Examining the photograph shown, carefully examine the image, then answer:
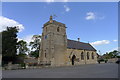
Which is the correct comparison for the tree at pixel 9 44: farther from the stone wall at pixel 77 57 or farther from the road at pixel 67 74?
the stone wall at pixel 77 57

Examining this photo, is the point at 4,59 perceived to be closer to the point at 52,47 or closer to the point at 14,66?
the point at 14,66

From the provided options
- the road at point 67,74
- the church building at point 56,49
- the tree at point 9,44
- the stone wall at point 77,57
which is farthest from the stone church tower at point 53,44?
the road at point 67,74

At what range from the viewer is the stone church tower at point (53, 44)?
3506 cm

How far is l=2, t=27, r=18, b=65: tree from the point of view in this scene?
1193 inches

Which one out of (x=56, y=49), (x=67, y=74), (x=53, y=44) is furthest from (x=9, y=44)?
(x=67, y=74)

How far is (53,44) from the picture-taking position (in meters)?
35.4

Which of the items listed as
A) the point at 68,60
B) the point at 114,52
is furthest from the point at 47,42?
the point at 114,52

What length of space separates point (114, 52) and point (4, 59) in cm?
9289

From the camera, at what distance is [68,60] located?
124ft

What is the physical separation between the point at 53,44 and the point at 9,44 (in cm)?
1186

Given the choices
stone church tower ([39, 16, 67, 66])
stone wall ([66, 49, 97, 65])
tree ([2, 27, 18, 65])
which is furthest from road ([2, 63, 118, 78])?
stone wall ([66, 49, 97, 65])

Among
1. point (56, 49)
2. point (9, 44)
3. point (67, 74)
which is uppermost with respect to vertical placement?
point (9, 44)

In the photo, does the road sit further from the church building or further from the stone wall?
the stone wall

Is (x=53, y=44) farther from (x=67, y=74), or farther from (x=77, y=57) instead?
(x=67, y=74)
